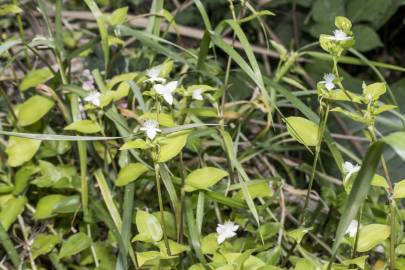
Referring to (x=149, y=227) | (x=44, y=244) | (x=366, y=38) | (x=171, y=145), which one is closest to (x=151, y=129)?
(x=171, y=145)

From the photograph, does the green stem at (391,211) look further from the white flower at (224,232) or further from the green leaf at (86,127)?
the green leaf at (86,127)

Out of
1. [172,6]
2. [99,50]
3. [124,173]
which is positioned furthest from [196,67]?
[172,6]

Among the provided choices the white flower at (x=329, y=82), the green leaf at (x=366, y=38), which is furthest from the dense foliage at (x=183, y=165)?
the green leaf at (x=366, y=38)

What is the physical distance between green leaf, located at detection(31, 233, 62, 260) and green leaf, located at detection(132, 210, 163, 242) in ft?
0.76

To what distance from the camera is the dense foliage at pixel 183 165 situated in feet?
2.71

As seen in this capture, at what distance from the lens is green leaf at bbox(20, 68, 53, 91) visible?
45.4 inches

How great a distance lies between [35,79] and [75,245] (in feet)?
1.09

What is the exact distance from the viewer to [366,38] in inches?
64.7

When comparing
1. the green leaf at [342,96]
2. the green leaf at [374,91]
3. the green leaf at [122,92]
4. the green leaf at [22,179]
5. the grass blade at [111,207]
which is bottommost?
the green leaf at [22,179]

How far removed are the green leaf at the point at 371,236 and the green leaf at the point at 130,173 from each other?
326 mm

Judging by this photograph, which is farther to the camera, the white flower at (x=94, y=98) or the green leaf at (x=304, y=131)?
the white flower at (x=94, y=98)

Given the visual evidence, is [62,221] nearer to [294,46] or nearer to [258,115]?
[258,115]

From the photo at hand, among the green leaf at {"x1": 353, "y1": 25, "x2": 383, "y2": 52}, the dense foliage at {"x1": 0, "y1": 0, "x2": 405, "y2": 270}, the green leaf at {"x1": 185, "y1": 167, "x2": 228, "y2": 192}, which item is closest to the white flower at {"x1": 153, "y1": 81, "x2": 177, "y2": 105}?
the dense foliage at {"x1": 0, "y1": 0, "x2": 405, "y2": 270}

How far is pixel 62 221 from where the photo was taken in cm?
112
